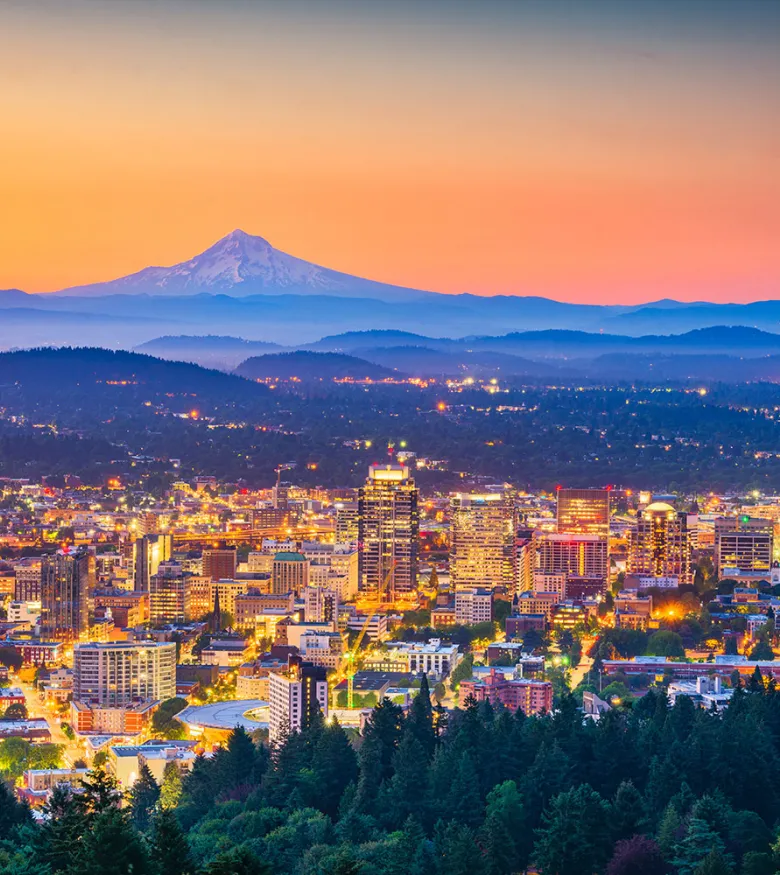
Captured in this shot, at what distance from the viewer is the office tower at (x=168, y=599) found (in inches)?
1171

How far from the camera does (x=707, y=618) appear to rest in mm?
28047

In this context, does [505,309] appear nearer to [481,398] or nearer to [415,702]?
[481,398]

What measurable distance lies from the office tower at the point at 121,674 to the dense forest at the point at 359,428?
24.7 meters

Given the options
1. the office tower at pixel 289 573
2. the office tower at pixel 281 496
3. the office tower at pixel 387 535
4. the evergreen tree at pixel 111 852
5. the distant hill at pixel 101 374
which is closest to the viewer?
the evergreen tree at pixel 111 852

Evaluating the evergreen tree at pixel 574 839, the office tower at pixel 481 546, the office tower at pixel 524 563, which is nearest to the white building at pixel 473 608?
the office tower at pixel 481 546

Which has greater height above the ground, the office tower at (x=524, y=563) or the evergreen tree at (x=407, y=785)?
the office tower at (x=524, y=563)

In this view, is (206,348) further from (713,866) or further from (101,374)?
(713,866)

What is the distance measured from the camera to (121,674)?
23.4 meters

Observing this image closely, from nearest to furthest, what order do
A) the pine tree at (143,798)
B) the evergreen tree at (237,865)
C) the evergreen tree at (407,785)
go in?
the evergreen tree at (237,865), the evergreen tree at (407,785), the pine tree at (143,798)

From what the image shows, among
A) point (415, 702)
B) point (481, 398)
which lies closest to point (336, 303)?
point (481, 398)

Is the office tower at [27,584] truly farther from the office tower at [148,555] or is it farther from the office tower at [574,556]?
the office tower at [574,556]

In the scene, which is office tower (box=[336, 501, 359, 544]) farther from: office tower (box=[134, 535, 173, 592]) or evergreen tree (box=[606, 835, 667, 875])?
evergreen tree (box=[606, 835, 667, 875])

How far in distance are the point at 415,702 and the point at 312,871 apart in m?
4.55

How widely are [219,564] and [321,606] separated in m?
4.61
